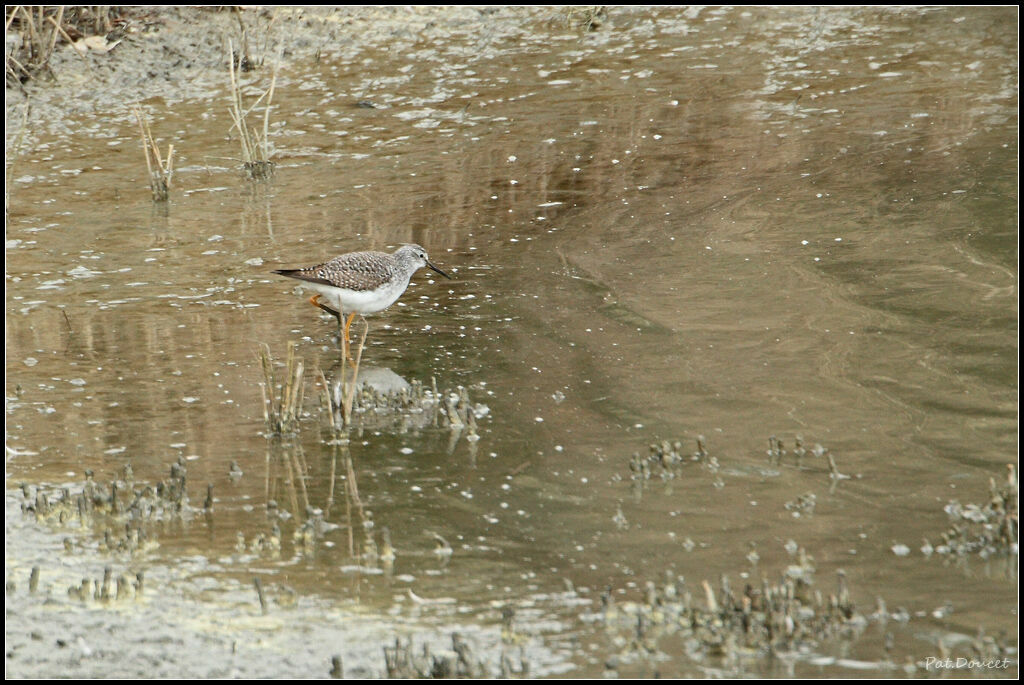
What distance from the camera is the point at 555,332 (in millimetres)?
9367

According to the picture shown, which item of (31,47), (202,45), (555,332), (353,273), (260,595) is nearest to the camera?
(260,595)

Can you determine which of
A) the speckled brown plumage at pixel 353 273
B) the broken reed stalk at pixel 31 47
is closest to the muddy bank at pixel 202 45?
the broken reed stalk at pixel 31 47

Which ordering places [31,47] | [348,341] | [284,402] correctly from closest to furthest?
1. [284,402]
2. [348,341]
3. [31,47]

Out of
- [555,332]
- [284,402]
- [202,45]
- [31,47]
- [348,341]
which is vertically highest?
[31,47]

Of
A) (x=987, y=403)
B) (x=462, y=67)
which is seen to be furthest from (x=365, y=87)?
(x=987, y=403)

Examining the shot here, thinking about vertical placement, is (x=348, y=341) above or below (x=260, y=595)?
below

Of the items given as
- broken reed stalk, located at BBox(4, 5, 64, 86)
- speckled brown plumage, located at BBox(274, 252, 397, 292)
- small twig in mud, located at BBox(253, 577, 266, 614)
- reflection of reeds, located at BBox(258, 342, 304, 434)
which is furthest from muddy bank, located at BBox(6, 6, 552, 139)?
small twig in mud, located at BBox(253, 577, 266, 614)

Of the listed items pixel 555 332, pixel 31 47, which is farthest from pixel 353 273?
pixel 31 47

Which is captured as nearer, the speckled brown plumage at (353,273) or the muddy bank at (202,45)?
the speckled brown plumage at (353,273)

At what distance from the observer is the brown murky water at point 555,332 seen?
6.10 metres

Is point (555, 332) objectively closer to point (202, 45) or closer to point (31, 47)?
point (202, 45)

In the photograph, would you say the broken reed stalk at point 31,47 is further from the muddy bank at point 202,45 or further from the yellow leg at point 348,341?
the yellow leg at point 348,341

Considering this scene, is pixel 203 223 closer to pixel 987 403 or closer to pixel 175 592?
pixel 175 592

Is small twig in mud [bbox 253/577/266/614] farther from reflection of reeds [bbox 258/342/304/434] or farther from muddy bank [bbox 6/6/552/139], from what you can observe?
muddy bank [bbox 6/6/552/139]
